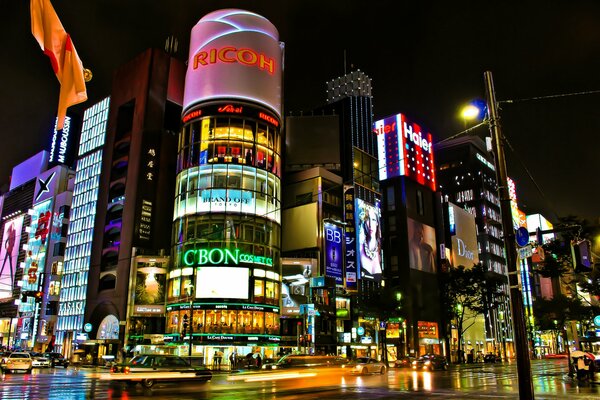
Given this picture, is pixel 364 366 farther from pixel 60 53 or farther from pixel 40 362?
pixel 40 362

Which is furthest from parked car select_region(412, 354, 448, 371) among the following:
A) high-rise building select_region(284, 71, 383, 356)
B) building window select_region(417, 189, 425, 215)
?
building window select_region(417, 189, 425, 215)

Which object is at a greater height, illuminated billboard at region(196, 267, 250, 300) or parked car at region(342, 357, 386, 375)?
illuminated billboard at region(196, 267, 250, 300)

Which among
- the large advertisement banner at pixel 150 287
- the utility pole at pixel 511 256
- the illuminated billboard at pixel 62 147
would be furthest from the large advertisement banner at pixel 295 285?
the illuminated billboard at pixel 62 147

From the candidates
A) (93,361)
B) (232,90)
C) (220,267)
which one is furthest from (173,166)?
(93,361)

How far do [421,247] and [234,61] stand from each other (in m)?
51.9

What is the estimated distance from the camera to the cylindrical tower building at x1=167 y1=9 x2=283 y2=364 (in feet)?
197

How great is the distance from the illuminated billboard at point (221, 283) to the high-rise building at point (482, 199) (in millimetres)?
80710

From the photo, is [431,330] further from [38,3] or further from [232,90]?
[38,3]

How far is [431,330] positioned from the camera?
94.2 meters

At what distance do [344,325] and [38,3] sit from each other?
243ft

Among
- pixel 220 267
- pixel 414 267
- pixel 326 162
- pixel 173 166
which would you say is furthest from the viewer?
pixel 414 267

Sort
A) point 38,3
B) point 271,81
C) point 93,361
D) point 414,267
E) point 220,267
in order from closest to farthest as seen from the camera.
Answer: point 38,3 < point 220,267 < point 93,361 < point 271,81 < point 414,267

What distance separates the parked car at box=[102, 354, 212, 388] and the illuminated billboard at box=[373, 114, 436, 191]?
2957 inches

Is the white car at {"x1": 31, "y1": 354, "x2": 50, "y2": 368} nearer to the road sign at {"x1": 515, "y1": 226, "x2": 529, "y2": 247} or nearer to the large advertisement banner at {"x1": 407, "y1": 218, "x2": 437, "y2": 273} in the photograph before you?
the road sign at {"x1": 515, "y1": 226, "x2": 529, "y2": 247}
